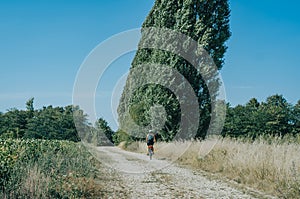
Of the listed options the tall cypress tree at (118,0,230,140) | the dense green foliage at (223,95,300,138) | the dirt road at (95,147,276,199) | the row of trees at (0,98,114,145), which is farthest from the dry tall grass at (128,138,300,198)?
the row of trees at (0,98,114,145)

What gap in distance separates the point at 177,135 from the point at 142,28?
14.2 metres

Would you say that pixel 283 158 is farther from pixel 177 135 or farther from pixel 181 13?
pixel 181 13

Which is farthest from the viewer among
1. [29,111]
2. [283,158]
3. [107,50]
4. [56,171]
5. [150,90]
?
[29,111]

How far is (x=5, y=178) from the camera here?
536 centimetres

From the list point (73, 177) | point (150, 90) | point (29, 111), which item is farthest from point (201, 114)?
point (29, 111)

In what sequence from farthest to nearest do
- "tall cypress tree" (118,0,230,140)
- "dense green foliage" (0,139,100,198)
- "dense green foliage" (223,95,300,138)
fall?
"dense green foliage" (223,95,300,138) < "tall cypress tree" (118,0,230,140) < "dense green foliage" (0,139,100,198)

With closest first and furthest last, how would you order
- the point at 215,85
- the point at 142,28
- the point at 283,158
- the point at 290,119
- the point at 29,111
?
1. the point at 283,158
2. the point at 215,85
3. the point at 142,28
4. the point at 290,119
5. the point at 29,111

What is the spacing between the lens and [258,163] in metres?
9.14

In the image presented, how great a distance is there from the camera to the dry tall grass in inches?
294

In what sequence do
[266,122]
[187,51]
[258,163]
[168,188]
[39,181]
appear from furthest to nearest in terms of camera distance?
[266,122], [187,51], [258,163], [168,188], [39,181]

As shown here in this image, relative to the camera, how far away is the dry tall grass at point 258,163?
7.46 m

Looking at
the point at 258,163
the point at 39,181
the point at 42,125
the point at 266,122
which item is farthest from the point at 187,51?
the point at 42,125

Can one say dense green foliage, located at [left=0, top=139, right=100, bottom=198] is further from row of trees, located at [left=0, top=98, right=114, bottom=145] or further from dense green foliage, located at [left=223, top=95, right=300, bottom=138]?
row of trees, located at [left=0, top=98, right=114, bottom=145]

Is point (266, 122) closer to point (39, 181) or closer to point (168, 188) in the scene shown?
point (168, 188)
